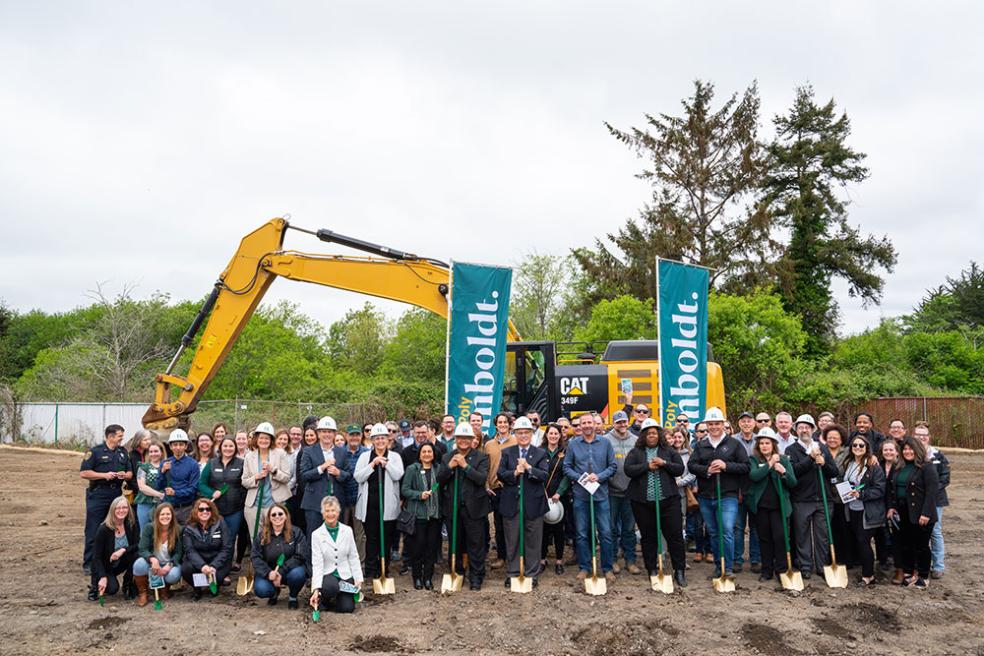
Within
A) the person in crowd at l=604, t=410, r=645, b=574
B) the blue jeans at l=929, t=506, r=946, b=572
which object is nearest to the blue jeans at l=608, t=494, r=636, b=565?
the person in crowd at l=604, t=410, r=645, b=574

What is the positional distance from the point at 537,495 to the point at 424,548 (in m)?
1.39

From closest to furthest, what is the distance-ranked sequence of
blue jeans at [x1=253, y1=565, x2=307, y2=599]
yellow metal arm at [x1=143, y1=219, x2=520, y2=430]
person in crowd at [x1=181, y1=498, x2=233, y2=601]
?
blue jeans at [x1=253, y1=565, x2=307, y2=599] < person in crowd at [x1=181, y1=498, x2=233, y2=601] < yellow metal arm at [x1=143, y1=219, x2=520, y2=430]

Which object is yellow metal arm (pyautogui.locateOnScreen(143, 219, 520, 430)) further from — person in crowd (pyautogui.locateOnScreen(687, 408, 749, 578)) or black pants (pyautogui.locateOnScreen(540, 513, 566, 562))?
person in crowd (pyautogui.locateOnScreen(687, 408, 749, 578))

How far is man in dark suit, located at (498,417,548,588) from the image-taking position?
26.9 feet

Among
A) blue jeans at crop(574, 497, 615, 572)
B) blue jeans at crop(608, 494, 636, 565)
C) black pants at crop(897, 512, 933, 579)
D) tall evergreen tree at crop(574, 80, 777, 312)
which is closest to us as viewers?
black pants at crop(897, 512, 933, 579)

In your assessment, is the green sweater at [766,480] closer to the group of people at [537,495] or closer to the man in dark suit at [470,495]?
the group of people at [537,495]

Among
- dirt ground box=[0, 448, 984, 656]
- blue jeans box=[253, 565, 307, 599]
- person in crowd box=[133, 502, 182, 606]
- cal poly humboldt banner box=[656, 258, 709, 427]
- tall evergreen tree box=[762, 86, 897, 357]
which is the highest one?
tall evergreen tree box=[762, 86, 897, 357]

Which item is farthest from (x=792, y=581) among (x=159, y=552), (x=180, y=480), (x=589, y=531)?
(x=180, y=480)

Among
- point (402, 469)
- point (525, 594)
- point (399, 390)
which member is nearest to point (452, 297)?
point (402, 469)

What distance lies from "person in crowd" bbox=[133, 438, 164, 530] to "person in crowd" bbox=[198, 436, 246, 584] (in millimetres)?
448

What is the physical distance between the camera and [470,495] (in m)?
8.16

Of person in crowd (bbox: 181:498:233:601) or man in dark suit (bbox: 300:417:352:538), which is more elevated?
man in dark suit (bbox: 300:417:352:538)

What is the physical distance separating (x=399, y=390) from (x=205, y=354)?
538 inches

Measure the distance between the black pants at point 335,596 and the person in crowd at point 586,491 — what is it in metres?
2.69
